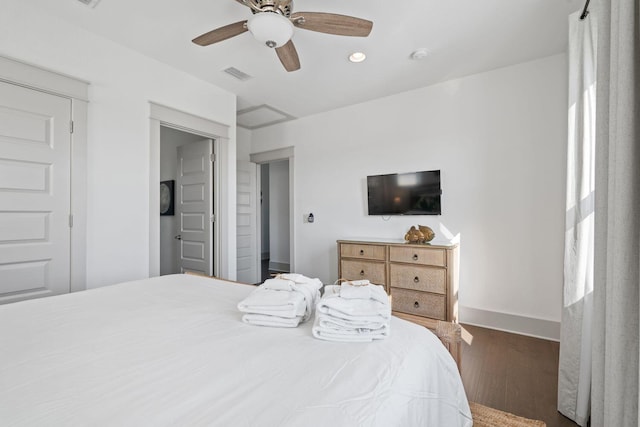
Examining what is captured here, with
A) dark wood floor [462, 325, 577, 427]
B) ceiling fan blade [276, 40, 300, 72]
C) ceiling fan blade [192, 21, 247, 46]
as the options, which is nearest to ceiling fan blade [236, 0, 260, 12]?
ceiling fan blade [192, 21, 247, 46]

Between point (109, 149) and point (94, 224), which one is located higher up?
→ point (109, 149)

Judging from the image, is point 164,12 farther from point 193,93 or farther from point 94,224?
point 94,224

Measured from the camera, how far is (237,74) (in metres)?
3.10

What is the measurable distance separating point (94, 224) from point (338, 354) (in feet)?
8.26

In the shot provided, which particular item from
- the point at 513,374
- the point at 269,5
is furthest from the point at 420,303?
the point at 269,5

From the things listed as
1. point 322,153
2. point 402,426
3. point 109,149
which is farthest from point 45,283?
point 322,153

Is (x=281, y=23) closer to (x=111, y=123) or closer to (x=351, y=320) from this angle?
(x=351, y=320)

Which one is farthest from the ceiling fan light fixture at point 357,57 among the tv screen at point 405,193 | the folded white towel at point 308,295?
the folded white towel at point 308,295

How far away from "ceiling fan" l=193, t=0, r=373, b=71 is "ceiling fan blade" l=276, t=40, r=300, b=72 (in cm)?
21

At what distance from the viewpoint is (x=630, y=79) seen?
66 cm

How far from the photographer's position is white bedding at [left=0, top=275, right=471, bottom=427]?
64cm

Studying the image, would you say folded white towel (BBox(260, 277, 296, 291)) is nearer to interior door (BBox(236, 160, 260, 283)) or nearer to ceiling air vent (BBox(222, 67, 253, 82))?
ceiling air vent (BBox(222, 67, 253, 82))

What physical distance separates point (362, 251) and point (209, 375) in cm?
273

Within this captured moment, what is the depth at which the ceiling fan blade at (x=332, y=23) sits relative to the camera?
5.81 feet
